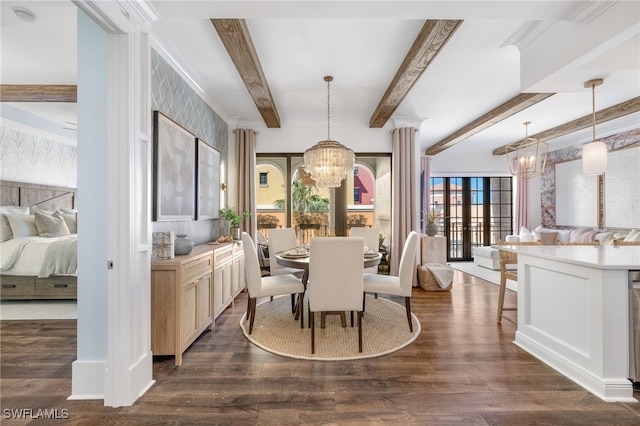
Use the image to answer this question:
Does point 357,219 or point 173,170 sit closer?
point 173,170

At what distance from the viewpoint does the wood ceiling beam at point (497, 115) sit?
3.84m

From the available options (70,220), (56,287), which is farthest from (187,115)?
(70,220)

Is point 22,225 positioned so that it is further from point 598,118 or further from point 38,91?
point 598,118

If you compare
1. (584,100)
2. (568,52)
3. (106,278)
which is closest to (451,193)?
(584,100)

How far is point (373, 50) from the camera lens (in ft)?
9.55

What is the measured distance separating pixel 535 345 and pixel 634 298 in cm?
82

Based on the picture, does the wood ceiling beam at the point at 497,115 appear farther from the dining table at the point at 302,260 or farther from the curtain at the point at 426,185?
the dining table at the point at 302,260

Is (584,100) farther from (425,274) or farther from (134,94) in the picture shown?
(134,94)

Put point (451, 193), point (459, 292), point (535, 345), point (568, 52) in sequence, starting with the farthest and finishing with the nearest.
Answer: point (451, 193)
point (459, 292)
point (535, 345)
point (568, 52)

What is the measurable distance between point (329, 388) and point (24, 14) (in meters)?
3.65

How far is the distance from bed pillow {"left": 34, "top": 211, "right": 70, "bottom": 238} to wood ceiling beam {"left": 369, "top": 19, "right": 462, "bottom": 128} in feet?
16.5

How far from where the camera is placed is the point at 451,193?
302 inches

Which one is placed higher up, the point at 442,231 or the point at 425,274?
the point at 442,231

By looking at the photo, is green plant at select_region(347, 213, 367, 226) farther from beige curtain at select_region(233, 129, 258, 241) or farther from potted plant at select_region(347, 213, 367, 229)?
beige curtain at select_region(233, 129, 258, 241)
